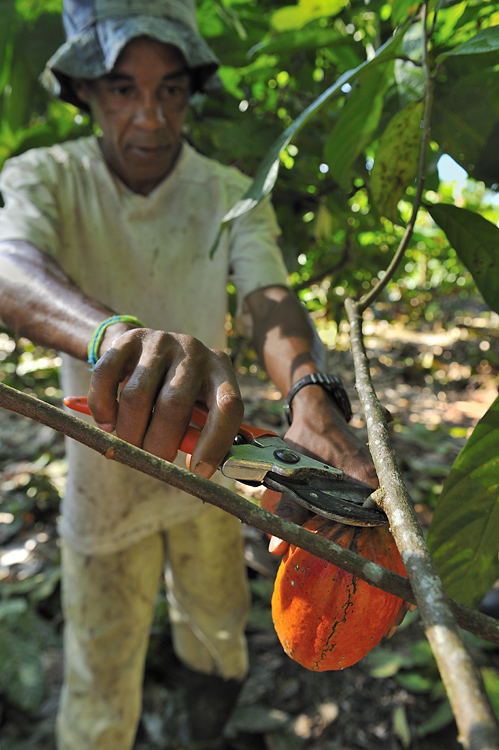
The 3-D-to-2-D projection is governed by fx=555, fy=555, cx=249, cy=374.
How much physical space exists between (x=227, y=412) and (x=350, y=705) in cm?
156

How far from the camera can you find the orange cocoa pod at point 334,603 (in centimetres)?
62

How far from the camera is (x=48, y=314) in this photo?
3.05 feet

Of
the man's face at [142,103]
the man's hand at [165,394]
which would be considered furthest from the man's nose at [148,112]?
the man's hand at [165,394]

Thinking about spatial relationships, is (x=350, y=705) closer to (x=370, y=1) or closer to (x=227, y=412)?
(x=227, y=412)

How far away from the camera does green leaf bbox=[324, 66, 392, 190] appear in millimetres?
936

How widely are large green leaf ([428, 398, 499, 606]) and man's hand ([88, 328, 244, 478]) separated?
10.9 inches

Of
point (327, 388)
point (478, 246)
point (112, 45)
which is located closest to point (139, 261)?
point (112, 45)

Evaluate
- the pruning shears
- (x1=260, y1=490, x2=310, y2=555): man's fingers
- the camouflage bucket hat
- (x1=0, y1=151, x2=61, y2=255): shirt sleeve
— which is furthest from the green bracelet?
the camouflage bucket hat

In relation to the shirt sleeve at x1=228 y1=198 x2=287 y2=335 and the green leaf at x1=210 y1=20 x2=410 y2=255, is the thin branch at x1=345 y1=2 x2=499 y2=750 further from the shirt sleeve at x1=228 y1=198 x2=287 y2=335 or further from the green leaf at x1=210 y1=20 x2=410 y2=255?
the shirt sleeve at x1=228 y1=198 x2=287 y2=335

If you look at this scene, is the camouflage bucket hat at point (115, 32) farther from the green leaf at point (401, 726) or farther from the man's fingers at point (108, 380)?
the green leaf at point (401, 726)

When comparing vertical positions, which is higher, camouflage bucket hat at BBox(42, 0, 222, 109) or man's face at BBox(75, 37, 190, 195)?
camouflage bucket hat at BBox(42, 0, 222, 109)

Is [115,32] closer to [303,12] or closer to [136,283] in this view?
[303,12]

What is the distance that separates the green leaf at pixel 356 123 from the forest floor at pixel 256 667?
1.53 metres

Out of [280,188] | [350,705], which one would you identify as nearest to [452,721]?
[350,705]
